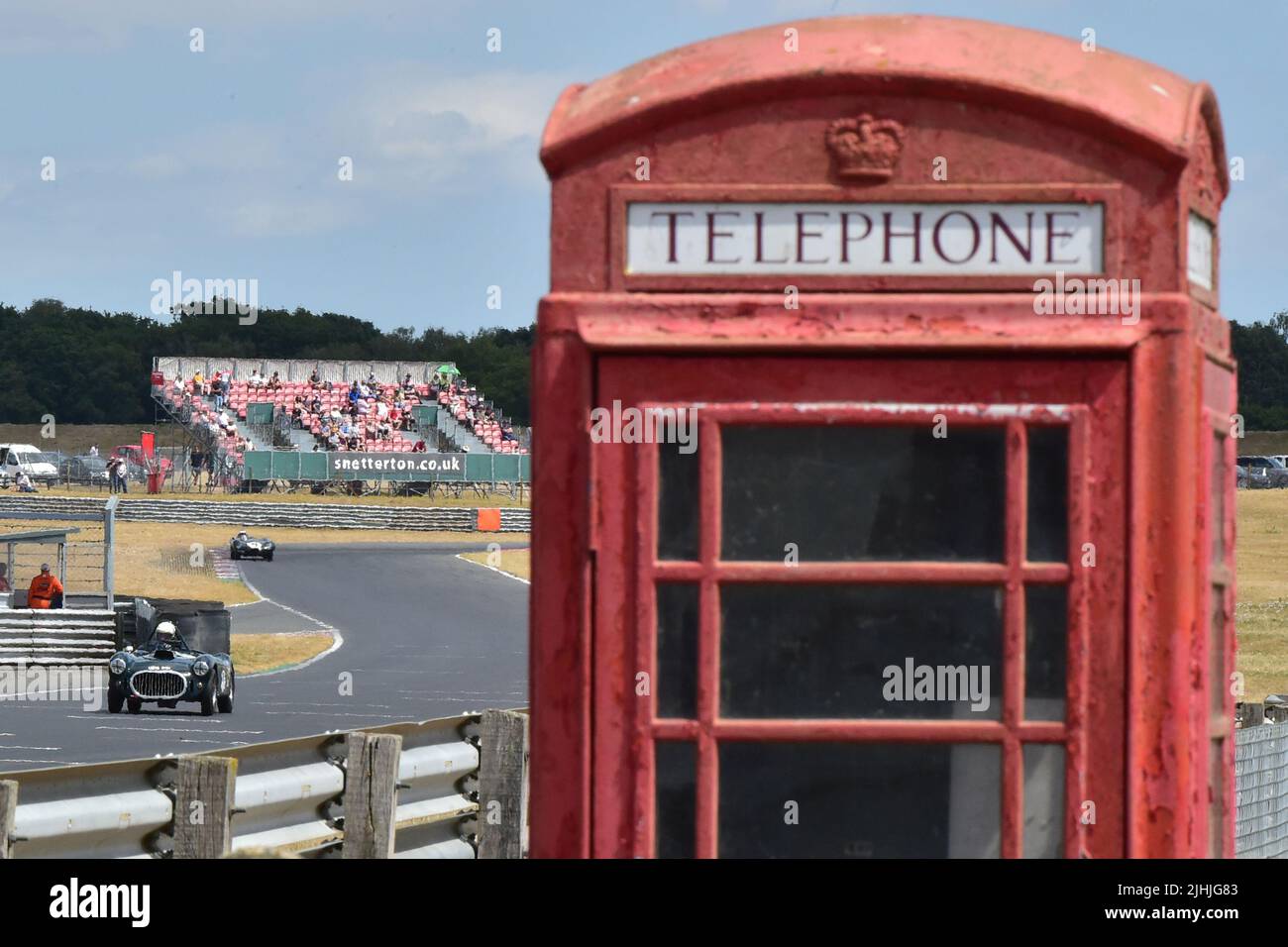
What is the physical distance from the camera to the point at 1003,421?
3.96 m

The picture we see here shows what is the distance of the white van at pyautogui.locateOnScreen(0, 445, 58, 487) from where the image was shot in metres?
84.1

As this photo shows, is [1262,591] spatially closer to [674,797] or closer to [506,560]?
[506,560]

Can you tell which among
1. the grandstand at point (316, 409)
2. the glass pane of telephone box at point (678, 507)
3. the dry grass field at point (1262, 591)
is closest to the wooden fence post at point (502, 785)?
the dry grass field at point (1262, 591)

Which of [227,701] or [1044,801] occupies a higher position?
[1044,801]

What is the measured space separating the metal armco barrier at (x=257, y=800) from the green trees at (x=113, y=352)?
136935 millimetres

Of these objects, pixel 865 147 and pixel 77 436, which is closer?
pixel 865 147

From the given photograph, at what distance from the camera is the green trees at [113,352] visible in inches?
6083

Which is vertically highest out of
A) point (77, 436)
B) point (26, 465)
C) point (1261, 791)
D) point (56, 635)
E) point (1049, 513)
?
point (77, 436)

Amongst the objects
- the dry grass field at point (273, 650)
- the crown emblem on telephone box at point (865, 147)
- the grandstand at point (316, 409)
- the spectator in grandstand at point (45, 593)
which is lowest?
the dry grass field at point (273, 650)

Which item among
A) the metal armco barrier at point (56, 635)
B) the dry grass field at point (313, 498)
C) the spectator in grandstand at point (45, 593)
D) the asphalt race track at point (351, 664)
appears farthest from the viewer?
the dry grass field at point (313, 498)

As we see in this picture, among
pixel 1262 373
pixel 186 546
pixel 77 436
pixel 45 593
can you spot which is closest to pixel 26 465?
pixel 186 546

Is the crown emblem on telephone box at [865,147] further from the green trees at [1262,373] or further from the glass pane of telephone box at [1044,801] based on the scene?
the green trees at [1262,373]

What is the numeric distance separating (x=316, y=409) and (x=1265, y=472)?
42.1 metres

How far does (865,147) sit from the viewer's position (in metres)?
4.00
